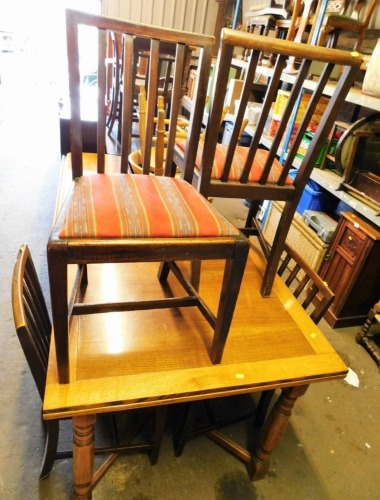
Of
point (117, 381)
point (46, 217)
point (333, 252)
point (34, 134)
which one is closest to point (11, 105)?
point (34, 134)

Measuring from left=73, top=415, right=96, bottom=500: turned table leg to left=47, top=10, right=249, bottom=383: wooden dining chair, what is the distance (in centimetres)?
12

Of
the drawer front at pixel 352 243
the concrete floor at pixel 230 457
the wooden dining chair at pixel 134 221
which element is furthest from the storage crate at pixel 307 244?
the wooden dining chair at pixel 134 221

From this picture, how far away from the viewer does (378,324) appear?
1854 millimetres

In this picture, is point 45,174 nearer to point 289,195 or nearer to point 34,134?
point 34,134

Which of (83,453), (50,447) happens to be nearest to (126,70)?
(83,453)

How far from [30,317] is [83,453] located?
0.37m

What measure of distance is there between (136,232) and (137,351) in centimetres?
37

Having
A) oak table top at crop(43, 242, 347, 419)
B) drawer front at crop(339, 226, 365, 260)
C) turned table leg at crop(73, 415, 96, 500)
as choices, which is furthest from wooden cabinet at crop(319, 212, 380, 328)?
turned table leg at crop(73, 415, 96, 500)

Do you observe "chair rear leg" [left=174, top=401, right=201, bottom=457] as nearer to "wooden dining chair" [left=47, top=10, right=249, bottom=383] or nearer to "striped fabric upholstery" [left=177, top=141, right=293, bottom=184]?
"wooden dining chair" [left=47, top=10, right=249, bottom=383]

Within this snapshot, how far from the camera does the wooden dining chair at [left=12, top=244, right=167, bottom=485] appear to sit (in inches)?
30.3

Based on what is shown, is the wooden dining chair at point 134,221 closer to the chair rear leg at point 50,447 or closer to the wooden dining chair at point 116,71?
the chair rear leg at point 50,447

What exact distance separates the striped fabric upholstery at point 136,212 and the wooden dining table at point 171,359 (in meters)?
0.37

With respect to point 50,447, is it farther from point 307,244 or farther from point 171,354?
point 307,244

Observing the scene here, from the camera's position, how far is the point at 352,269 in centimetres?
179
